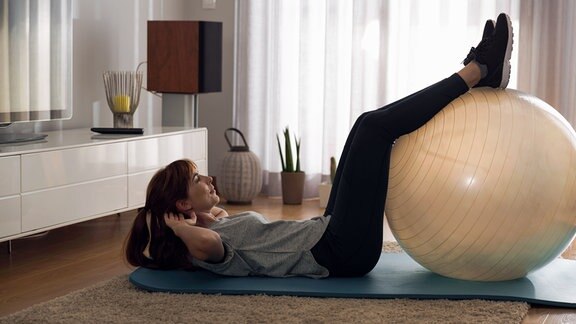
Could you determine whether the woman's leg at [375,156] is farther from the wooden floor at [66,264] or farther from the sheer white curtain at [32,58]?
the sheer white curtain at [32,58]

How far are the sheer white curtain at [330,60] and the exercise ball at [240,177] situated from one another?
41 cm

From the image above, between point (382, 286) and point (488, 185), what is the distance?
0.54 meters

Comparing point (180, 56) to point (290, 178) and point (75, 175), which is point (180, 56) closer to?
point (290, 178)

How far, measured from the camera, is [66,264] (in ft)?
13.6

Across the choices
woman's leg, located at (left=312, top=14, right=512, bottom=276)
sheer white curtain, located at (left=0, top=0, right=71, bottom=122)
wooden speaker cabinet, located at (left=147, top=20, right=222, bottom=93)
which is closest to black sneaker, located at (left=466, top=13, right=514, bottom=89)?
woman's leg, located at (left=312, top=14, right=512, bottom=276)

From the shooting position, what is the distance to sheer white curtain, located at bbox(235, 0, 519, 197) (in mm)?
6207

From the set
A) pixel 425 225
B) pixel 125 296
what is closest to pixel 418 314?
pixel 425 225

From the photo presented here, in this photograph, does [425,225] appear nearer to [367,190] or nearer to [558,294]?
[367,190]

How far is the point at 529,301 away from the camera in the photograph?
3.28 metres

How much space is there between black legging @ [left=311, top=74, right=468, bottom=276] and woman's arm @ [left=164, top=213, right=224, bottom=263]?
439 mm

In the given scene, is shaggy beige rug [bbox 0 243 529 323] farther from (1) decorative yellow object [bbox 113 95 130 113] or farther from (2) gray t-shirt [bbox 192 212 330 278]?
(1) decorative yellow object [bbox 113 95 130 113]

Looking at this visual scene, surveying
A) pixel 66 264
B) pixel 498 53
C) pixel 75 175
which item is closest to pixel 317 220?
pixel 498 53

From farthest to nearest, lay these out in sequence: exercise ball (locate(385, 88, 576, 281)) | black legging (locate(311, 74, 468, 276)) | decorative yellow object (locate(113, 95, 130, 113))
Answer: decorative yellow object (locate(113, 95, 130, 113)) → black legging (locate(311, 74, 468, 276)) → exercise ball (locate(385, 88, 576, 281))

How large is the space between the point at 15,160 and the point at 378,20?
3079mm
